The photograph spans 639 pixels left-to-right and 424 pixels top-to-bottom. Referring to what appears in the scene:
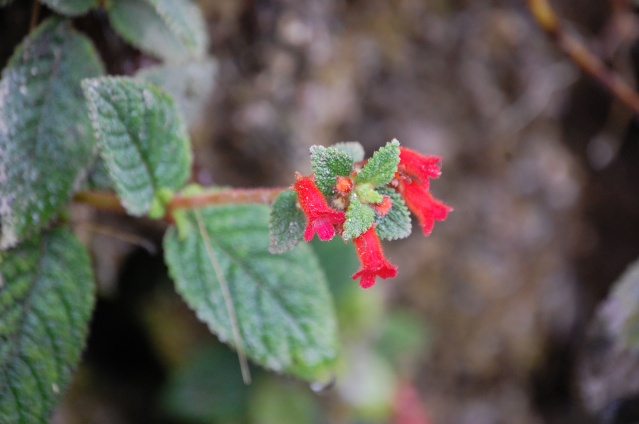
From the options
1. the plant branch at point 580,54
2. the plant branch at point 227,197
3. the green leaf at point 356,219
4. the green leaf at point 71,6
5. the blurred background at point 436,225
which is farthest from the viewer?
the plant branch at point 580,54

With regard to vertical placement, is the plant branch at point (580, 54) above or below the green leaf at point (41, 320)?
above

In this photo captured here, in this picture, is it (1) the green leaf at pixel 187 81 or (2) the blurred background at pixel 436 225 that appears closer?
(1) the green leaf at pixel 187 81

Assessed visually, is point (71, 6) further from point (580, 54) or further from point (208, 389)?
point (580, 54)

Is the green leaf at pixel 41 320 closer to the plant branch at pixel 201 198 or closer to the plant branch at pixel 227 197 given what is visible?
the plant branch at pixel 201 198

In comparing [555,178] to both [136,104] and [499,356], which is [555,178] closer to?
[499,356]

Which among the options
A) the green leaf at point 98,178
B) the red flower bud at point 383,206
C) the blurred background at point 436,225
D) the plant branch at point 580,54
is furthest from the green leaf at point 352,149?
the plant branch at point 580,54

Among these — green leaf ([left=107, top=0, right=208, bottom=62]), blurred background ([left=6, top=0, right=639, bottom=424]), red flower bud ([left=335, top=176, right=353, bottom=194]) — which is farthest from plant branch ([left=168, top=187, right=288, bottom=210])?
blurred background ([left=6, top=0, right=639, bottom=424])

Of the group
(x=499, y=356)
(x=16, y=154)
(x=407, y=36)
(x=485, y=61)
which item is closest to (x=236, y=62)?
(x=407, y=36)
